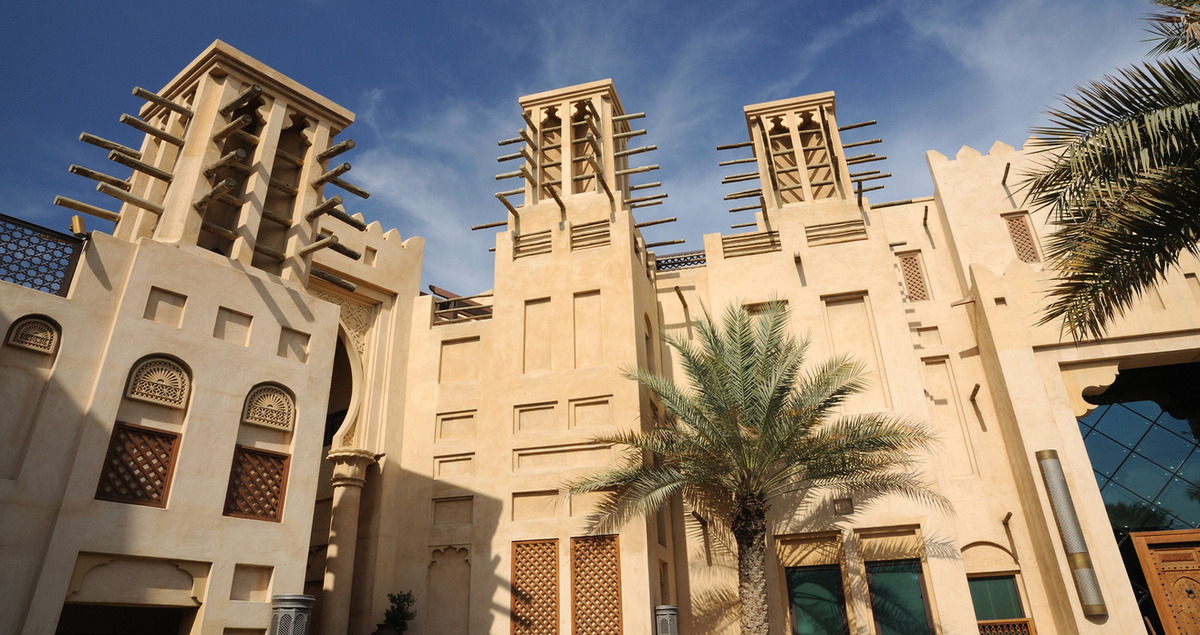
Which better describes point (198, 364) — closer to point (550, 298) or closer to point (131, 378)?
point (131, 378)

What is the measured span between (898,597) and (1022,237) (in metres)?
8.41

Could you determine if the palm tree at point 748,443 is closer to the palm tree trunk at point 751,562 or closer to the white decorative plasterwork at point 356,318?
the palm tree trunk at point 751,562

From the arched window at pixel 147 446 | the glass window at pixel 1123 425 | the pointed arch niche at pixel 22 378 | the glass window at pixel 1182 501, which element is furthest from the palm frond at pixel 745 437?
the pointed arch niche at pixel 22 378

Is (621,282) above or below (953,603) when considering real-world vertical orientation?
above

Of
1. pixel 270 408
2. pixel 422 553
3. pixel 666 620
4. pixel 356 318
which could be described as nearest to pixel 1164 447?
pixel 666 620

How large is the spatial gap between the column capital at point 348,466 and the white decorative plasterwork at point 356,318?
2.27 m

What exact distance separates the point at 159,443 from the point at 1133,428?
16.3 meters

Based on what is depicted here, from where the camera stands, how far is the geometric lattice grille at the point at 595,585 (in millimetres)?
13062

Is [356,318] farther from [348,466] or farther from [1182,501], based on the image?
[1182,501]

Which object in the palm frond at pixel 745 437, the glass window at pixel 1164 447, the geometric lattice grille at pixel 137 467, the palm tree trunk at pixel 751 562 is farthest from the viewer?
the glass window at pixel 1164 447

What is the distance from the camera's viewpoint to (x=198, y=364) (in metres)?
10.1

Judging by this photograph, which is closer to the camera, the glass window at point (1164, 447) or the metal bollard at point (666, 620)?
the metal bollard at point (666, 620)

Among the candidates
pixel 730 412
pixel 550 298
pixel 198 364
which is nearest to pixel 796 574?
pixel 730 412

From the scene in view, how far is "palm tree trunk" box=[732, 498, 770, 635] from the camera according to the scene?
12.0 m
